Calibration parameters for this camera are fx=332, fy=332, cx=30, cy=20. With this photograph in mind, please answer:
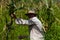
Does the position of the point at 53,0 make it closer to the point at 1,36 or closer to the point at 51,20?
the point at 51,20

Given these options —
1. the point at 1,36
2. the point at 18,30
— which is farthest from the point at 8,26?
the point at 18,30

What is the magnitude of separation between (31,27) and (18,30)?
6.76 feet

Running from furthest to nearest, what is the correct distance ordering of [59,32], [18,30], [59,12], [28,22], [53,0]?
[59,12]
[18,30]
[59,32]
[28,22]
[53,0]

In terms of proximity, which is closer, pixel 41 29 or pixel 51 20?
pixel 51 20

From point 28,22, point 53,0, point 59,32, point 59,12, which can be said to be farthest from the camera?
point 59,12

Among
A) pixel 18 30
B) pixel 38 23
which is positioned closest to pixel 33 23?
pixel 38 23

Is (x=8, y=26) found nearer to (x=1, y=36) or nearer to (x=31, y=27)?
(x=31, y=27)

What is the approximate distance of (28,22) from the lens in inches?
229

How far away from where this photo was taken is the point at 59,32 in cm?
704

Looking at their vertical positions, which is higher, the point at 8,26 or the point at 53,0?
the point at 53,0

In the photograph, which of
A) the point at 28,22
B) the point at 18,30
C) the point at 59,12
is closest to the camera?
the point at 28,22

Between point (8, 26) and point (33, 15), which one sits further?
point (33, 15)

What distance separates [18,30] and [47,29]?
8.14ft

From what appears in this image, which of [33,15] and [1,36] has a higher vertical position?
[33,15]
